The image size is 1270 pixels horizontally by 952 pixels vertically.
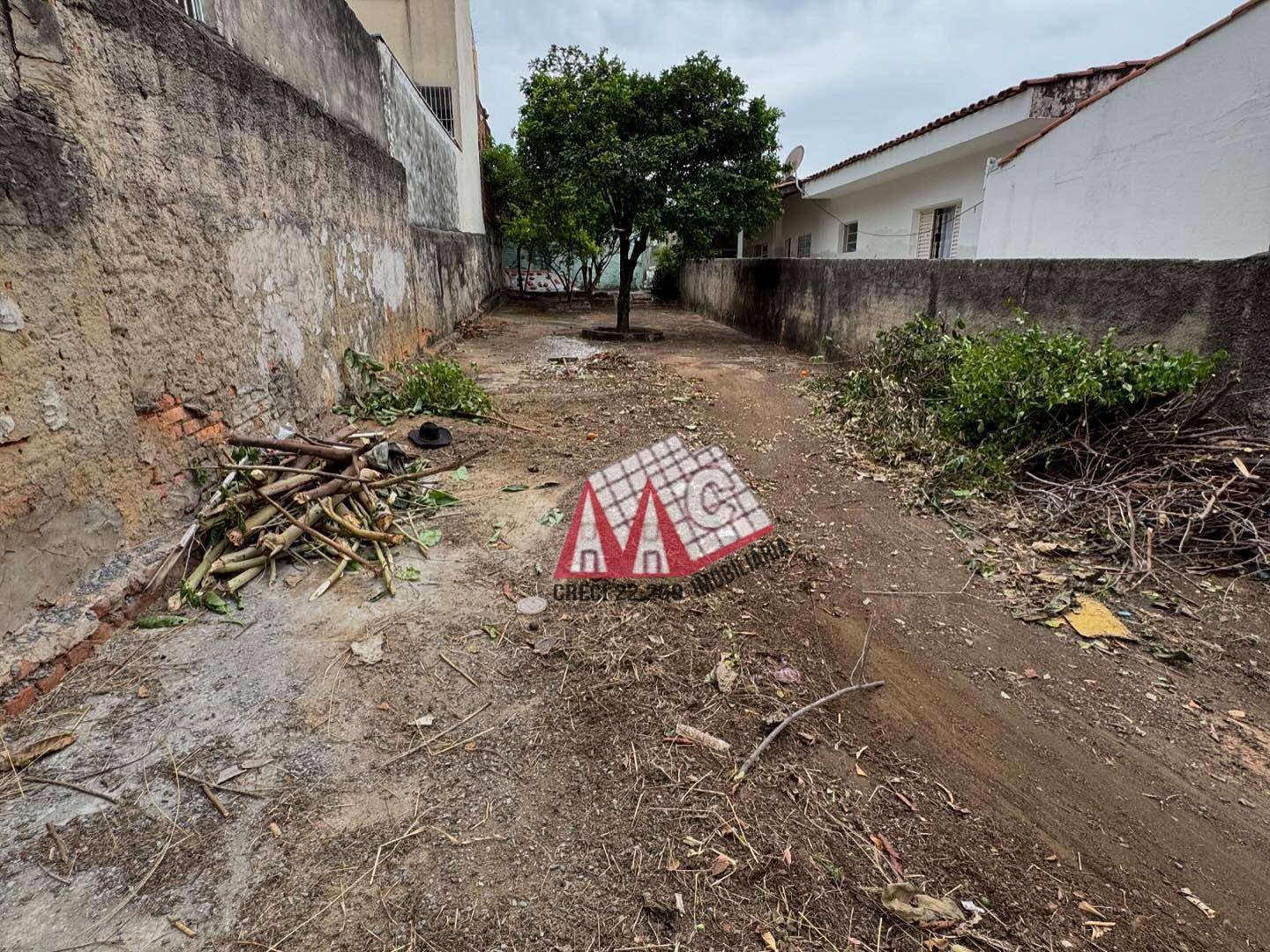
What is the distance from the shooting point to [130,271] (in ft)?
8.58

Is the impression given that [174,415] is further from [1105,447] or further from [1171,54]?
[1171,54]

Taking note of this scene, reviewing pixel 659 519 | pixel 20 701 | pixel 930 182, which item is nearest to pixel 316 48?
pixel 659 519

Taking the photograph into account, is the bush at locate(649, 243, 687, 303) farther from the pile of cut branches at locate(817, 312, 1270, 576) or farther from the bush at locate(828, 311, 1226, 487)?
the pile of cut branches at locate(817, 312, 1270, 576)

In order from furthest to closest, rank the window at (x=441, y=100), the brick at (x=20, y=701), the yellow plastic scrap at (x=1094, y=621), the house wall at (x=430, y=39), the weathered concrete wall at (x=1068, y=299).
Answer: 1. the window at (x=441, y=100)
2. the house wall at (x=430, y=39)
3. the weathered concrete wall at (x=1068, y=299)
4. the yellow plastic scrap at (x=1094, y=621)
5. the brick at (x=20, y=701)

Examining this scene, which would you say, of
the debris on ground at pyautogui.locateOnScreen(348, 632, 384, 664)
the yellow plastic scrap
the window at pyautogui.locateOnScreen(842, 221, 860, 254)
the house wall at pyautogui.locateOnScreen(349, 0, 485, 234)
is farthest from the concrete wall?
the house wall at pyautogui.locateOnScreen(349, 0, 485, 234)

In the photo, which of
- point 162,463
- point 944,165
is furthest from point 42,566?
point 944,165

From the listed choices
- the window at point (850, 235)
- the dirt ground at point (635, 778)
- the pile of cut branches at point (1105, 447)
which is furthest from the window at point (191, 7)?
the window at point (850, 235)

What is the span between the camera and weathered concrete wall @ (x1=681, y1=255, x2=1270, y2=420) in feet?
11.0

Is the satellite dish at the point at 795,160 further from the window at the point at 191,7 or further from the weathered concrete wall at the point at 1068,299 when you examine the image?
the window at the point at 191,7

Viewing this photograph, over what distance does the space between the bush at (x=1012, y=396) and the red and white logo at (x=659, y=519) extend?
132cm

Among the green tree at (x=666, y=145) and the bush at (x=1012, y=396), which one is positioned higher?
the green tree at (x=666, y=145)

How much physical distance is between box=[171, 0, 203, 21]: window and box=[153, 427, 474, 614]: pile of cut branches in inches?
86.0

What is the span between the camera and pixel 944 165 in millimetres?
9391

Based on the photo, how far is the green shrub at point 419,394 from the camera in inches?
207
